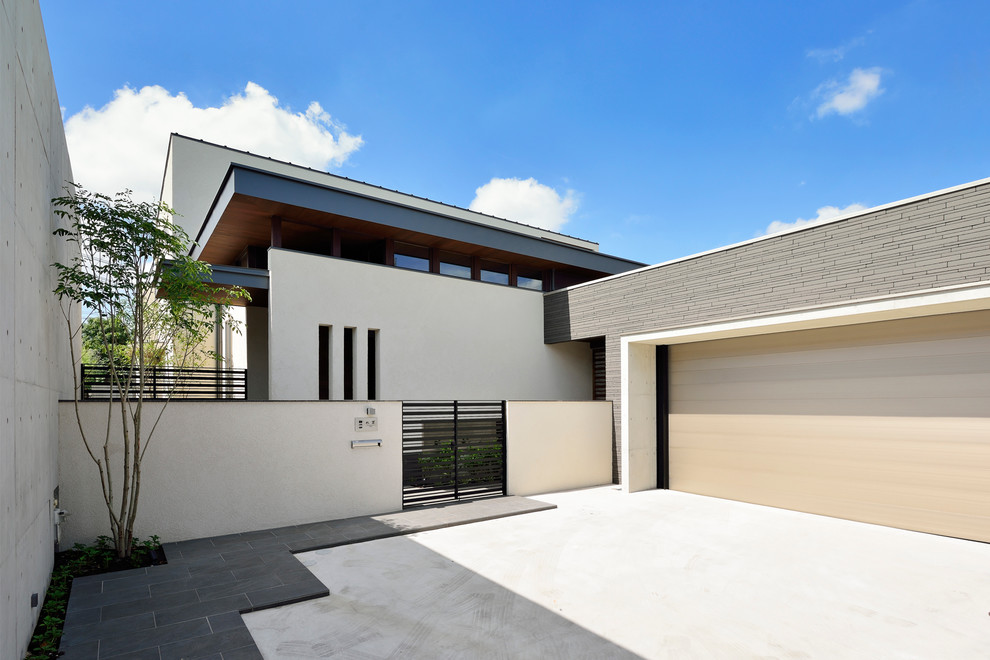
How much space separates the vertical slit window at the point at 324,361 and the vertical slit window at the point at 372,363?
81 centimetres

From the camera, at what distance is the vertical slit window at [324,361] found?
1009cm

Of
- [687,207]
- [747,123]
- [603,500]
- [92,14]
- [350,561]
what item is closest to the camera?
[350,561]

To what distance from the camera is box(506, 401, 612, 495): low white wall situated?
9141 mm

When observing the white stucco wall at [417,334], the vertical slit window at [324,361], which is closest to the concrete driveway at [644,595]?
the white stucco wall at [417,334]

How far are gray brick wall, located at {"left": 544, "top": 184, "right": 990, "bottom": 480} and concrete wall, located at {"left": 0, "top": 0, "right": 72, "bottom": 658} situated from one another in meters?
8.46

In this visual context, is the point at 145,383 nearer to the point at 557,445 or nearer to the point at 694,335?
the point at 557,445

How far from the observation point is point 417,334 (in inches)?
421

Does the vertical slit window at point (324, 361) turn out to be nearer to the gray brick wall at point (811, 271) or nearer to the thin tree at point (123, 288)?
the thin tree at point (123, 288)

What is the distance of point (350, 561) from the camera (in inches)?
218

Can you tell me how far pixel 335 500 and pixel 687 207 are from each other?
1343cm

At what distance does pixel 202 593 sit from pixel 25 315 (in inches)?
109

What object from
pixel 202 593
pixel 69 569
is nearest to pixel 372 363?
pixel 69 569

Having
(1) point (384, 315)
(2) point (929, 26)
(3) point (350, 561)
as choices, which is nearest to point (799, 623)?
(3) point (350, 561)

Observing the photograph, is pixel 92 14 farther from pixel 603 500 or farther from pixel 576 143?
pixel 603 500
